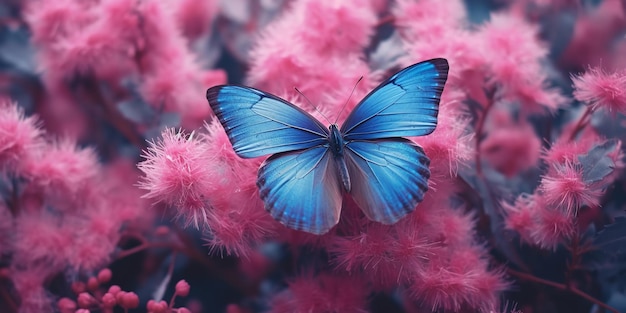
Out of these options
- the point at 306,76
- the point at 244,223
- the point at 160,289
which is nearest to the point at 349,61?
the point at 306,76

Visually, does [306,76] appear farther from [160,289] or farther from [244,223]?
[160,289]

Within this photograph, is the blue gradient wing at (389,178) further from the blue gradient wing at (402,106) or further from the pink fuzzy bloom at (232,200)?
the pink fuzzy bloom at (232,200)

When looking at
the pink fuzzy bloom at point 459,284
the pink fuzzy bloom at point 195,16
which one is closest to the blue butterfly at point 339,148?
the pink fuzzy bloom at point 459,284

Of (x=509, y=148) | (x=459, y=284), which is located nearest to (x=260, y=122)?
(x=459, y=284)

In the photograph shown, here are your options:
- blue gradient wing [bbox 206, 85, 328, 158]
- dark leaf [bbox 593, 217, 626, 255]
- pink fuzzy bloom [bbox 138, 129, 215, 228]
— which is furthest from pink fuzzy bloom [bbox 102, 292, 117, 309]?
dark leaf [bbox 593, 217, 626, 255]

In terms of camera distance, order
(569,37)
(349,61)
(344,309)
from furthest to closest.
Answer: (569,37), (349,61), (344,309)

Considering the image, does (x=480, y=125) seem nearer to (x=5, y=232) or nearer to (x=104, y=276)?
(x=104, y=276)

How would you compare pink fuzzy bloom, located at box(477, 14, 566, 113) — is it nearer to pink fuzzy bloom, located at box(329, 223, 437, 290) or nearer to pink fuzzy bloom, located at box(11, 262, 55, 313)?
pink fuzzy bloom, located at box(329, 223, 437, 290)
